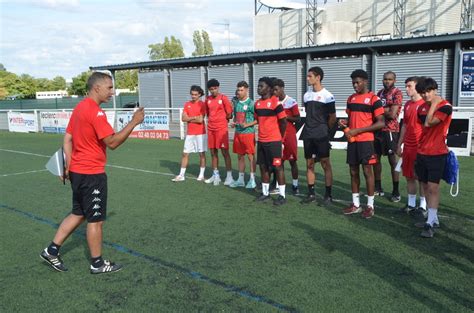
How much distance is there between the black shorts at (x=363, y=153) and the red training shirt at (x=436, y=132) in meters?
0.75

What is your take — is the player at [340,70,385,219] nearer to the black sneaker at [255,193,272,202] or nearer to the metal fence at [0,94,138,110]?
the black sneaker at [255,193,272,202]

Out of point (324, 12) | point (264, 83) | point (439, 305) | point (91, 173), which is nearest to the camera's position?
point (439, 305)

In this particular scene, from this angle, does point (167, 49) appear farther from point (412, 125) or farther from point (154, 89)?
point (412, 125)

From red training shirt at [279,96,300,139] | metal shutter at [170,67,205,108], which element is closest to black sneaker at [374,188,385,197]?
red training shirt at [279,96,300,139]

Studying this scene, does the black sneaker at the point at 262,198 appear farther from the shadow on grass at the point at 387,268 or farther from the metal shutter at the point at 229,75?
the metal shutter at the point at 229,75

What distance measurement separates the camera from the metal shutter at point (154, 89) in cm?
3114

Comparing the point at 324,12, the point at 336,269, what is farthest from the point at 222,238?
the point at 324,12

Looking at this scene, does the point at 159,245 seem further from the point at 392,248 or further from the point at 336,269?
the point at 392,248

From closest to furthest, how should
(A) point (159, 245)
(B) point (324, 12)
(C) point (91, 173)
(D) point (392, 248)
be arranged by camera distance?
1. (C) point (91, 173)
2. (D) point (392, 248)
3. (A) point (159, 245)
4. (B) point (324, 12)

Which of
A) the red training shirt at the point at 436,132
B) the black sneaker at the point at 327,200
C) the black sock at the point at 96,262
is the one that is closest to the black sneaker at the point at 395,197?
the black sneaker at the point at 327,200

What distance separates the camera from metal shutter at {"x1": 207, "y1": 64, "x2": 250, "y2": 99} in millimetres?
26750

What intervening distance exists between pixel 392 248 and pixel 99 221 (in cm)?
318

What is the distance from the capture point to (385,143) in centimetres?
735

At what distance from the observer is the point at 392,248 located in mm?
5016
